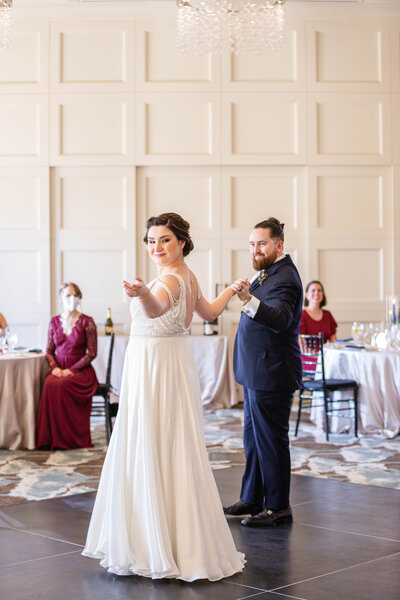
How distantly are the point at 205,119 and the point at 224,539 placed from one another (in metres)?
6.73

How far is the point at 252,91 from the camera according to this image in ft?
31.6

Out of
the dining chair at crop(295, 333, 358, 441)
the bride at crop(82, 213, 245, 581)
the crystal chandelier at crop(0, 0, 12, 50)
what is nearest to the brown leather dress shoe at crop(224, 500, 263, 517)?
the bride at crop(82, 213, 245, 581)

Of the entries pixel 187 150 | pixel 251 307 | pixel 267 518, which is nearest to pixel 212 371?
pixel 187 150

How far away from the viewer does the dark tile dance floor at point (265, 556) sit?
3484 millimetres

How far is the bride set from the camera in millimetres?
3512

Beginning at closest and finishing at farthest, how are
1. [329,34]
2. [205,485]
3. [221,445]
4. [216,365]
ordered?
[205,485] → [221,445] → [216,365] → [329,34]

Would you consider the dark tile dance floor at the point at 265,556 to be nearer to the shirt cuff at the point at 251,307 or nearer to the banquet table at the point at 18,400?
the shirt cuff at the point at 251,307

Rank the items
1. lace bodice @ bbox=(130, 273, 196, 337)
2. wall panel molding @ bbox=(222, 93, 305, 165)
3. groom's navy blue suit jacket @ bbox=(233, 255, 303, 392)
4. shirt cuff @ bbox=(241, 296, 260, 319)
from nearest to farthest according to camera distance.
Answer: lace bodice @ bbox=(130, 273, 196, 337), shirt cuff @ bbox=(241, 296, 260, 319), groom's navy blue suit jacket @ bbox=(233, 255, 303, 392), wall panel molding @ bbox=(222, 93, 305, 165)

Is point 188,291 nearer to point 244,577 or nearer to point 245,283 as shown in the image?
point 245,283

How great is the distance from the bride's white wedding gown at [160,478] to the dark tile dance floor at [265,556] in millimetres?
117

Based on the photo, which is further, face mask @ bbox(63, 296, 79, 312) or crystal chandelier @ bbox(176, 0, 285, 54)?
crystal chandelier @ bbox(176, 0, 285, 54)

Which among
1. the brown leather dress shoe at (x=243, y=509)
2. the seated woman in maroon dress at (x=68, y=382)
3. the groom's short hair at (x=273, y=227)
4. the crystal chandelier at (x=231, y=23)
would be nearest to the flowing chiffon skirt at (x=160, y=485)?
the brown leather dress shoe at (x=243, y=509)

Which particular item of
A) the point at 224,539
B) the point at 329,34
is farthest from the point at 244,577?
the point at 329,34

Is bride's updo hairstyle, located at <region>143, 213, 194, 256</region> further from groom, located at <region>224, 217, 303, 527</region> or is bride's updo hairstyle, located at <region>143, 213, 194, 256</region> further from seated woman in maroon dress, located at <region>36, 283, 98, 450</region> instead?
seated woman in maroon dress, located at <region>36, 283, 98, 450</region>
